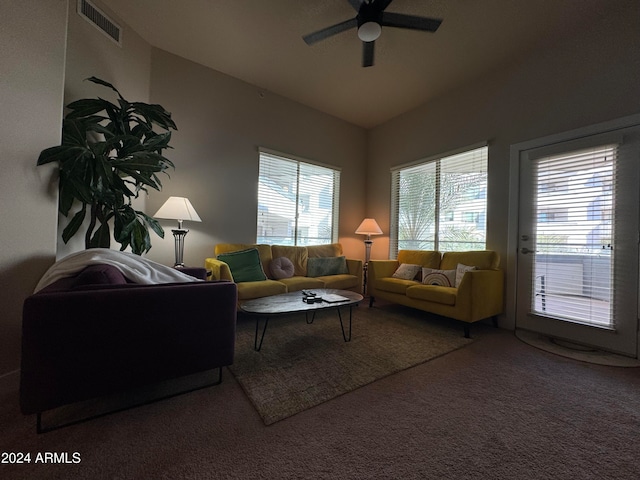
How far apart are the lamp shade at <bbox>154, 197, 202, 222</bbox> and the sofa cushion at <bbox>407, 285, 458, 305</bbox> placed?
264cm

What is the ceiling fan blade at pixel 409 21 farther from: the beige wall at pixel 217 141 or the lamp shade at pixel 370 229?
the lamp shade at pixel 370 229

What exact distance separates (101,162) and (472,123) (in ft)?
13.2

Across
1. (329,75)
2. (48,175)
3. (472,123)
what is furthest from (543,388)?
(329,75)

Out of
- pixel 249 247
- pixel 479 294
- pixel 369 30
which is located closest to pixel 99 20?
pixel 369 30

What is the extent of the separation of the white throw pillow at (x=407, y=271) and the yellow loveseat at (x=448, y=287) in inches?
0.5

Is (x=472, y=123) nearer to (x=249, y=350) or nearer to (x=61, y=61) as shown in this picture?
(x=249, y=350)

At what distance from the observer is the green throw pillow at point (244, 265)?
9.79 ft

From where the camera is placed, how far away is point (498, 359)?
2092mm

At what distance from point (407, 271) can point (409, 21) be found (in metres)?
2.70

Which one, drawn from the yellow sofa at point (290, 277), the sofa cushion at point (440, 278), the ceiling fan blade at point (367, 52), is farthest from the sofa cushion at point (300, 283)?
the ceiling fan blade at point (367, 52)

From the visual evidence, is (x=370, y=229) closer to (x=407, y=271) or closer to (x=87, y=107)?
(x=407, y=271)

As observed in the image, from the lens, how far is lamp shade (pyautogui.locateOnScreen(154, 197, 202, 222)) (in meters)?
2.67

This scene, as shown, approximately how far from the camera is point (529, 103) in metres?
2.82

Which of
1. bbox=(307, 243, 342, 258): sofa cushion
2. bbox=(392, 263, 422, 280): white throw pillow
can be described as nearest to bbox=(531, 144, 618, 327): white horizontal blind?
bbox=(392, 263, 422, 280): white throw pillow
